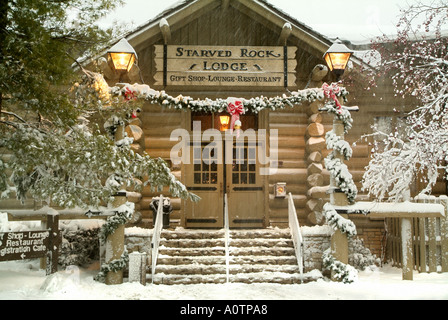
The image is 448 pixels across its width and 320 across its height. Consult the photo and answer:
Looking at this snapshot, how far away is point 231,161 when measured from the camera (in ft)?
41.3

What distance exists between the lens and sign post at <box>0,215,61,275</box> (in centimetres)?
728

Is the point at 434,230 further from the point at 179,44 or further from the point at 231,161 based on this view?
the point at 179,44

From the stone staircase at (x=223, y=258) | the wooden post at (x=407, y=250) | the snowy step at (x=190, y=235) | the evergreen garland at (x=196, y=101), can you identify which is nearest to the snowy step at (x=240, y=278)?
the stone staircase at (x=223, y=258)

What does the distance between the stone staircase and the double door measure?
1361 millimetres

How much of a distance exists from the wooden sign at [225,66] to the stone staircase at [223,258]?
3.80 metres

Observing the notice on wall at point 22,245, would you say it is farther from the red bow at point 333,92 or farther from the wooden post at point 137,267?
the red bow at point 333,92

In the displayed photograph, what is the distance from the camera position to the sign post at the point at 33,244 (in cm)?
728

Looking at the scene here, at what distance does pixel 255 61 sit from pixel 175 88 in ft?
7.85

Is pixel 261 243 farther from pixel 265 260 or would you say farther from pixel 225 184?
pixel 225 184

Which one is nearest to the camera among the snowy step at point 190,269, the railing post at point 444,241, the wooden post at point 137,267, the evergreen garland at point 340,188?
the wooden post at point 137,267

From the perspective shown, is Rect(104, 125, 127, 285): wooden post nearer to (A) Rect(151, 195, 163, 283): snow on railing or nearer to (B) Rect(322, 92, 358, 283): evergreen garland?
(A) Rect(151, 195, 163, 283): snow on railing

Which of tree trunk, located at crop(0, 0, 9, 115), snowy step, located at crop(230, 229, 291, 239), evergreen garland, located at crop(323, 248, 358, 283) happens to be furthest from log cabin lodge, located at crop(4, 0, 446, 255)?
tree trunk, located at crop(0, 0, 9, 115)

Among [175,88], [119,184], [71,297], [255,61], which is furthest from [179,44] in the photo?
[71,297]

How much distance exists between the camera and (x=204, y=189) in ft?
40.7
